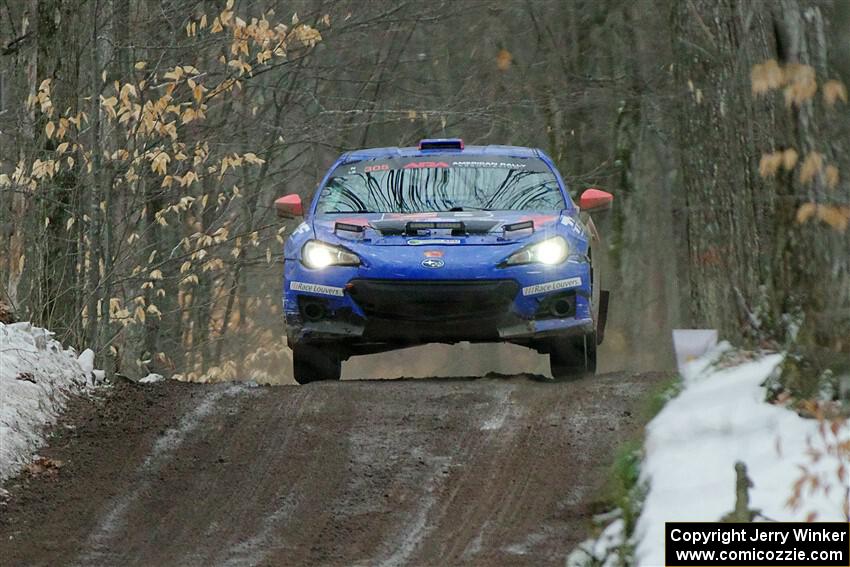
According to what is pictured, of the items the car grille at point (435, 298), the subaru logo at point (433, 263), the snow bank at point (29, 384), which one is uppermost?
the subaru logo at point (433, 263)

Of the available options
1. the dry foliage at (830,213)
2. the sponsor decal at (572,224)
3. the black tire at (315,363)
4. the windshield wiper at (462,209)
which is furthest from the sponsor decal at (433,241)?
the dry foliage at (830,213)

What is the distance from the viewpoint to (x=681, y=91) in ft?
29.5

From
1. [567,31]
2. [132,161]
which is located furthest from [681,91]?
[567,31]

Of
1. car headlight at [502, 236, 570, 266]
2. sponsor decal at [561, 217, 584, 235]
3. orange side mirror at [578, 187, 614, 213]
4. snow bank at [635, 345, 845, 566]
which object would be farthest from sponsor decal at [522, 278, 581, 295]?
snow bank at [635, 345, 845, 566]

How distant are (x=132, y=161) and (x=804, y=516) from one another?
337 inches

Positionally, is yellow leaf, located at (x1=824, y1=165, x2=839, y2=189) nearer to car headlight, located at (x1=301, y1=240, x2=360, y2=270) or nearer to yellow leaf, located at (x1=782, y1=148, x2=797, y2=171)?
yellow leaf, located at (x1=782, y1=148, x2=797, y2=171)

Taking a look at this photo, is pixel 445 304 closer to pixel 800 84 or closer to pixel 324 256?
pixel 324 256

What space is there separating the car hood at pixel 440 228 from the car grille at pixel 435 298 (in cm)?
33

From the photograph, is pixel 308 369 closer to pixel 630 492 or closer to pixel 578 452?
pixel 578 452

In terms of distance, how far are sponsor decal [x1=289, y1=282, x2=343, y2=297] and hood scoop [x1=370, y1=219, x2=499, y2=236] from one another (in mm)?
572

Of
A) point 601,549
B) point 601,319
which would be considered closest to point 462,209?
point 601,319

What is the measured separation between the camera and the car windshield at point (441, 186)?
36.8 ft

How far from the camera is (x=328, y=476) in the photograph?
801cm

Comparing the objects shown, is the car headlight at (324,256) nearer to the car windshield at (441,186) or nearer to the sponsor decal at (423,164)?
the car windshield at (441,186)
